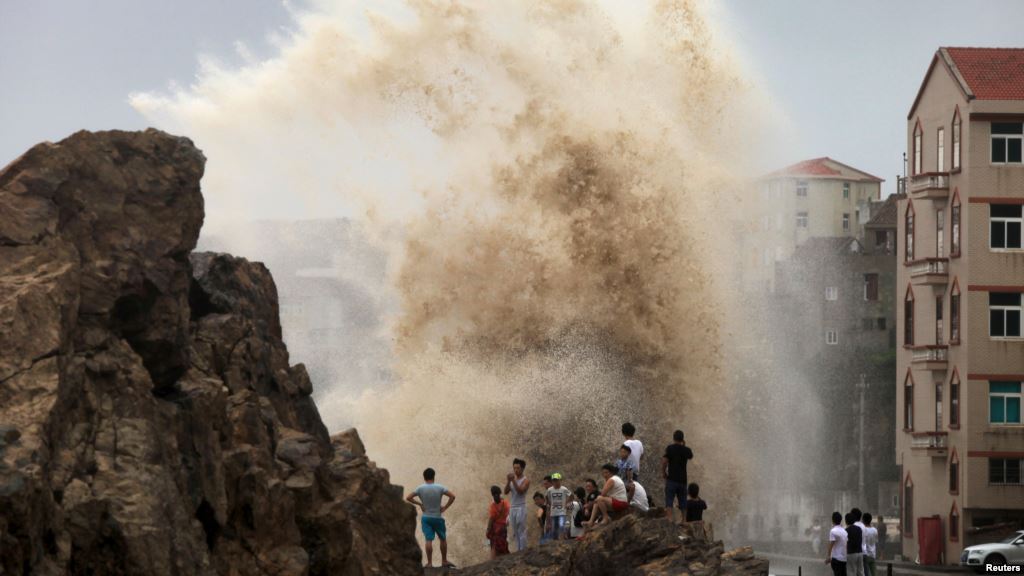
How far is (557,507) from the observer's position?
25859mm

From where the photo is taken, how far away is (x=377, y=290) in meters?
70.4

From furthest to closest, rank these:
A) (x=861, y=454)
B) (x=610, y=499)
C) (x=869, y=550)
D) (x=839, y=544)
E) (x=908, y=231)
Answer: (x=861, y=454)
(x=908, y=231)
(x=869, y=550)
(x=839, y=544)
(x=610, y=499)

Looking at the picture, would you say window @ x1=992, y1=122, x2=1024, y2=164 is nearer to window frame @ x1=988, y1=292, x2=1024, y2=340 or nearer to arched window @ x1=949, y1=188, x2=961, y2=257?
arched window @ x1=949, y1=188, x2=961, y2=257

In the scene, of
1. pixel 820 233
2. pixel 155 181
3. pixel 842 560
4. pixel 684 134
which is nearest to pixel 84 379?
pixel 155 181

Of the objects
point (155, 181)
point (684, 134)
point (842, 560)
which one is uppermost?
point (684, 134)

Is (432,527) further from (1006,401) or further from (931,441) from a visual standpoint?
(931,441)

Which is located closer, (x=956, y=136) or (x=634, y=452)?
(x=634, y=452)

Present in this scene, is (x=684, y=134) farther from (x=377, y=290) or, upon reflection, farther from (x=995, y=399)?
(x=377, y=290)

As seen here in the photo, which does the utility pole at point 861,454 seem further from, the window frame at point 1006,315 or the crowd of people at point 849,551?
the crowd of people at point 849,551

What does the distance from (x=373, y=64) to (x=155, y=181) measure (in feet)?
109

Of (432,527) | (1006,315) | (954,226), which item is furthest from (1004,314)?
(432,527)

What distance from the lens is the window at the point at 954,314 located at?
53.9 meters

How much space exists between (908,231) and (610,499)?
1494 inches

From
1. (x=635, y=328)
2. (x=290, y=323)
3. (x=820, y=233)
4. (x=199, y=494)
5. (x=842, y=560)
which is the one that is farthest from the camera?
(x=820, y=233)
